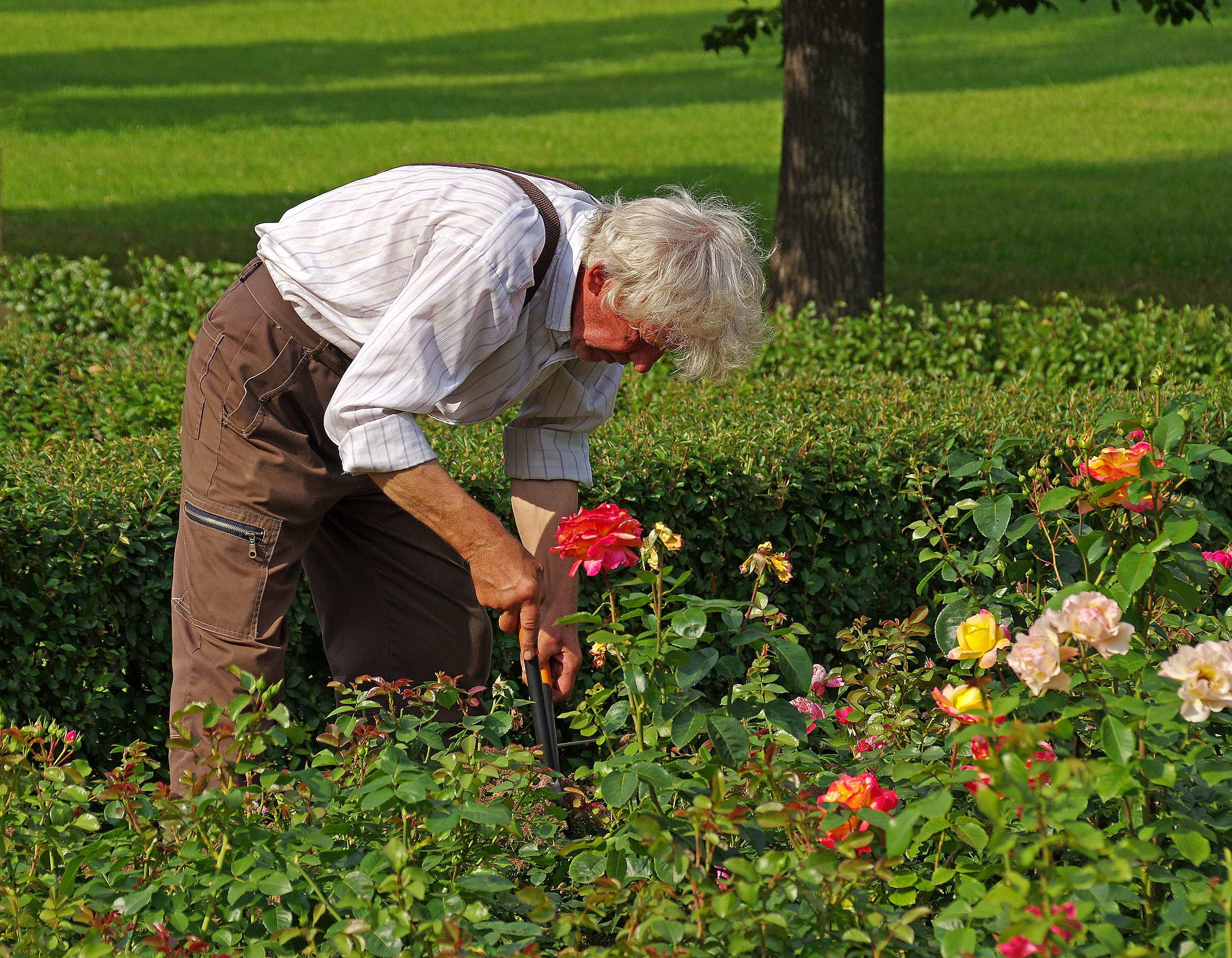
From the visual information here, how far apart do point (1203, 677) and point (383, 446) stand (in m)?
1.42

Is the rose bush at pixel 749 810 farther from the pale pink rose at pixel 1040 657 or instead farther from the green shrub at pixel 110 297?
the green shrub at pixel 110 297

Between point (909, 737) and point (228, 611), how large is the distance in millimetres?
1466

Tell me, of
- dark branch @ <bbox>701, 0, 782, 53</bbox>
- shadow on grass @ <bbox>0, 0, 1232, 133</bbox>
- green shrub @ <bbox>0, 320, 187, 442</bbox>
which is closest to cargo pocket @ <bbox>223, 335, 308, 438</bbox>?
green shrub @ <bbox>0, 320, 187, 442</bbox>

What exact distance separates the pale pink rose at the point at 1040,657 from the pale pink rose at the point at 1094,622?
0.02m

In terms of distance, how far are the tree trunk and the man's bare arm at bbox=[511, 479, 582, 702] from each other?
4671 mm

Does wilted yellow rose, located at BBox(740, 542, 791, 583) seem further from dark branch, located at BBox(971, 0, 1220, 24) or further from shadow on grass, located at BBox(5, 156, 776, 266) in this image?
shadow on grass, located at BBox(5, 156, 776, 266)

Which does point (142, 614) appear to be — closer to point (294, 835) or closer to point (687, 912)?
→ point (294, 835)

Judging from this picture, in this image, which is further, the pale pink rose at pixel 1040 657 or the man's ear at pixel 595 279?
the man's ear at pixel 595 279

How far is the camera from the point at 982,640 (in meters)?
1.89

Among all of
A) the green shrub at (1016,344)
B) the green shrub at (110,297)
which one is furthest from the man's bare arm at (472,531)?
the green shrub at (110,297)

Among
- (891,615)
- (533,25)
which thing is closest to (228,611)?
(891,615)

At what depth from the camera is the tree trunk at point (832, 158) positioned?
7227mm

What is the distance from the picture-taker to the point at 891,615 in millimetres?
4152

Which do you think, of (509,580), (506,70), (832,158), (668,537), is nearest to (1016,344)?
(832,158)
